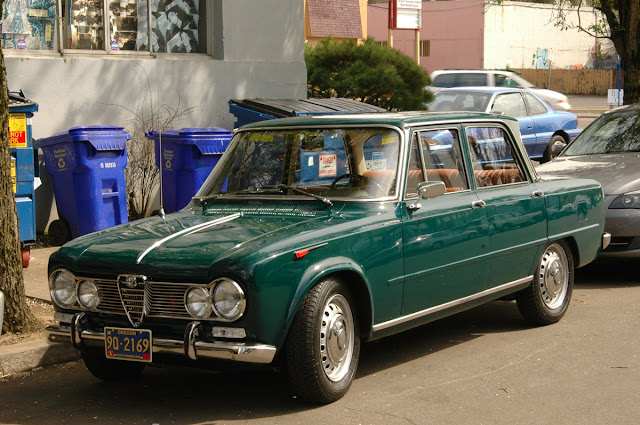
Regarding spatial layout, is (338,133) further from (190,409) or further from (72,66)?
(72,66)

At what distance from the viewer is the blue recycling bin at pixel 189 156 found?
10.3m

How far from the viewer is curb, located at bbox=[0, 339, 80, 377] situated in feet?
19.7

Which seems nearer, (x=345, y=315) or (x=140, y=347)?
(x=140, y=347)

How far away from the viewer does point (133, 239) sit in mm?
5277

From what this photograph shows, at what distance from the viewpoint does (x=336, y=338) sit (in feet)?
16.8

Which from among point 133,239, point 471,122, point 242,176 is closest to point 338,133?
point 242,176

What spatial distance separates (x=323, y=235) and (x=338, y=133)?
1125 millimetres

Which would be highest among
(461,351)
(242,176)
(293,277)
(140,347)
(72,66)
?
(72,66)

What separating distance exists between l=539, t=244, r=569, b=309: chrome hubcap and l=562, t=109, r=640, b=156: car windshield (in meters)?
3.16

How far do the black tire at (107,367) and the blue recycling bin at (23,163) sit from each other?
365cm

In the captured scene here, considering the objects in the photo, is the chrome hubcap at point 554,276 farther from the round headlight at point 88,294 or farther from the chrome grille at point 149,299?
the round headlight at point 88,294

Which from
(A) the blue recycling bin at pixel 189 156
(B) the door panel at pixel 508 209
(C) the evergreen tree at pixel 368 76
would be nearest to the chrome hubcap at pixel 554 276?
(B) the door panel at pixel 508 209

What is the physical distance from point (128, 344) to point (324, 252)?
1.16 meters

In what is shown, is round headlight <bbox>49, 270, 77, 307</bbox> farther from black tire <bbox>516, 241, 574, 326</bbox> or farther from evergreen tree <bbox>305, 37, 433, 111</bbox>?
evergreen tree <bbox>305, 37, 433, 111</bbox>
